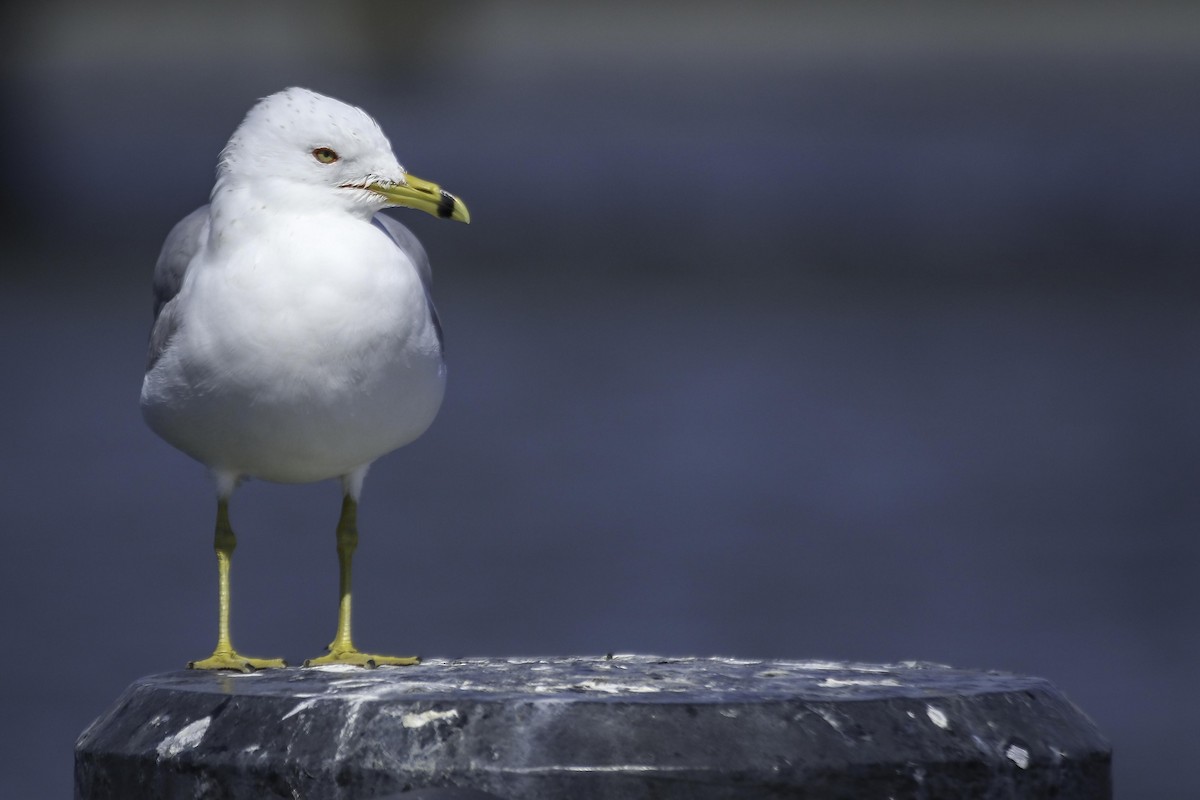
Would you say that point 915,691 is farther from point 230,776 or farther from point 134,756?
point 134,756

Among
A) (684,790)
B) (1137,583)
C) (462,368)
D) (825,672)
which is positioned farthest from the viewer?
(462,368)

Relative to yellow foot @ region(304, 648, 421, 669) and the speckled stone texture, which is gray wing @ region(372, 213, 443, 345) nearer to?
yellow foot @ region(304, 648, 421, 669)

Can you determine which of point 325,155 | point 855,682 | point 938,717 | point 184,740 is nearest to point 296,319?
point 325,155

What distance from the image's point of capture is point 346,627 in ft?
9.49

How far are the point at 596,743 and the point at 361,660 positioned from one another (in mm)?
1012

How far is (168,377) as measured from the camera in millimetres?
2762

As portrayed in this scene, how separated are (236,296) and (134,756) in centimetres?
97

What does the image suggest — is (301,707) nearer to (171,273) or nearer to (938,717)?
(938,717)

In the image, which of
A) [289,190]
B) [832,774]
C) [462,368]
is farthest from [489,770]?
[462,368]

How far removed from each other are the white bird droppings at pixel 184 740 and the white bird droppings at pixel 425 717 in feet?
0.79

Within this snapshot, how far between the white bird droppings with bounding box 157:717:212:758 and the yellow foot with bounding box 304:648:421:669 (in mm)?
539

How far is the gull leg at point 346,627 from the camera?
8.51 feet

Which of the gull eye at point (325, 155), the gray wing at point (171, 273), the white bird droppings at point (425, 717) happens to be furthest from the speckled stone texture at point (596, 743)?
the gull eye at point (325, 155)

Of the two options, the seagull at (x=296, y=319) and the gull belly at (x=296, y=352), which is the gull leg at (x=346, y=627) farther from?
the gull belly at (x=296, y=352)
